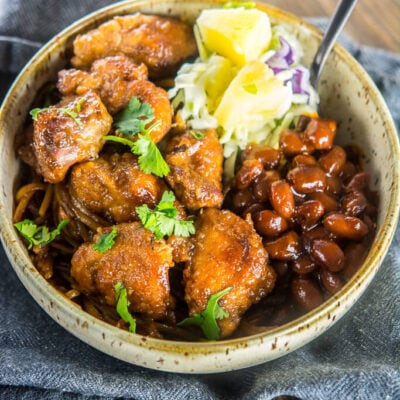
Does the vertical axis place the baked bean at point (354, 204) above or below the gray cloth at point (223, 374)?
above

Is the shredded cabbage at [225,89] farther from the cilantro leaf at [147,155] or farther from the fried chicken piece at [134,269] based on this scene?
the fried chicken piece at [134,269]

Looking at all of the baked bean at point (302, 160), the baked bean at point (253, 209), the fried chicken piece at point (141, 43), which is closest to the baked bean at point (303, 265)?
the baked bean at point (253, 209)

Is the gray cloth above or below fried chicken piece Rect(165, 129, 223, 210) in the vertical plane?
below

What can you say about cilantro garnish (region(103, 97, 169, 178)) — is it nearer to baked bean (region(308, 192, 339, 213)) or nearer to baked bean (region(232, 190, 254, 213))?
baked bean (region(232, 190, 254, 213))

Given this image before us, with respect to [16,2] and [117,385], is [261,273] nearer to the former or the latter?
[117,385]

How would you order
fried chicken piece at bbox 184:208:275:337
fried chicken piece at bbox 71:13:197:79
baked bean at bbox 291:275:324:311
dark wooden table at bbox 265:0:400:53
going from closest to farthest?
fried chicken piece at bbox 184:208:275:337 < baked bean at bbox 291:275:324:311 < fried chicken piece at bbox 71:13:197:79 < dark wooden table at bbox 265:0:400:53

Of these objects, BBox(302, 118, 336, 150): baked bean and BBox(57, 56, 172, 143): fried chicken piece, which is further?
BBox(302, 118, 336, 150): baked bean

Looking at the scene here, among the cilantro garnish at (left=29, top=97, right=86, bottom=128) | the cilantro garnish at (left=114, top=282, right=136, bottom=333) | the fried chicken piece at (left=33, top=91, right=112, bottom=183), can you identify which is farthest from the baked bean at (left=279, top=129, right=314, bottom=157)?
the cilantro garnish at (left=114, top=282, right=136, bottom=333)

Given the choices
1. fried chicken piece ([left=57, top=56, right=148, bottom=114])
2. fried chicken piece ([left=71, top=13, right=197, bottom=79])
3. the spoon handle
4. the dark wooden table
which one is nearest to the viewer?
fried chicken piece ([left=57, top=56, right=148, bottom=114])
